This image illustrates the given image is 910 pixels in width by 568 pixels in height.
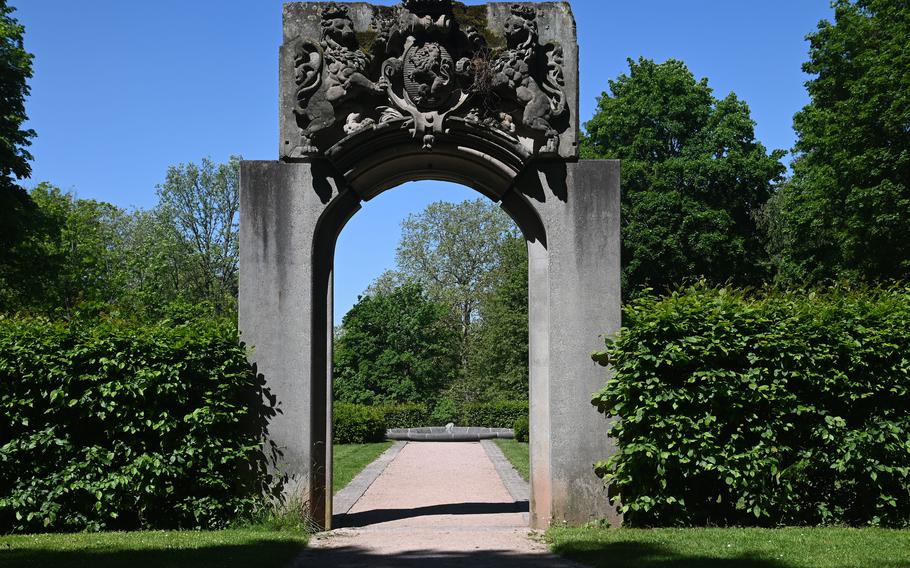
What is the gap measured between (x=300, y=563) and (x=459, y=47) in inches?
243

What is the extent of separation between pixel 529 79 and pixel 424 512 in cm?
Result: 600

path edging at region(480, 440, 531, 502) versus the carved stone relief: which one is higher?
the carved stone relief

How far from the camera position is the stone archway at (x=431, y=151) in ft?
33.6

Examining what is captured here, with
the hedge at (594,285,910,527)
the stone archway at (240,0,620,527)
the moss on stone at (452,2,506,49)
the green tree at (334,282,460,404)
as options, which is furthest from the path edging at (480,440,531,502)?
the green tree at (334,282,460,404)

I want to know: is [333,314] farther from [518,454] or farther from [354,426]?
[354,426]

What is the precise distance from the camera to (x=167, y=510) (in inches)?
399

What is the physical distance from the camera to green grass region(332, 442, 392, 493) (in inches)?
649

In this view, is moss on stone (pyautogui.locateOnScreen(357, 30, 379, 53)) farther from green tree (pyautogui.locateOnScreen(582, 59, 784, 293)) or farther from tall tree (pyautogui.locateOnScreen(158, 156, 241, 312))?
tall tree (pyautogui.locateOnScreen(158, 156, 241, 312))

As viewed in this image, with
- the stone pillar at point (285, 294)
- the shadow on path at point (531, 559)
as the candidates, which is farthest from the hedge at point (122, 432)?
the shadow on path at point (531, 559)

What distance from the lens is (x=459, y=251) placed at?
52875 mm

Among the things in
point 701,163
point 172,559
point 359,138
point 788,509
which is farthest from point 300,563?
point 701,163

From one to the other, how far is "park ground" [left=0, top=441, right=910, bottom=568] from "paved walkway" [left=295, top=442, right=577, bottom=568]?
0.07ft

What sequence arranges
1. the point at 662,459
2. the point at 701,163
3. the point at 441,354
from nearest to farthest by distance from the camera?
the point at 662,459
the point at 701,163
the point at 441,354

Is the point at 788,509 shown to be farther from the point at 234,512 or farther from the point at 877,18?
the point at 877,18
